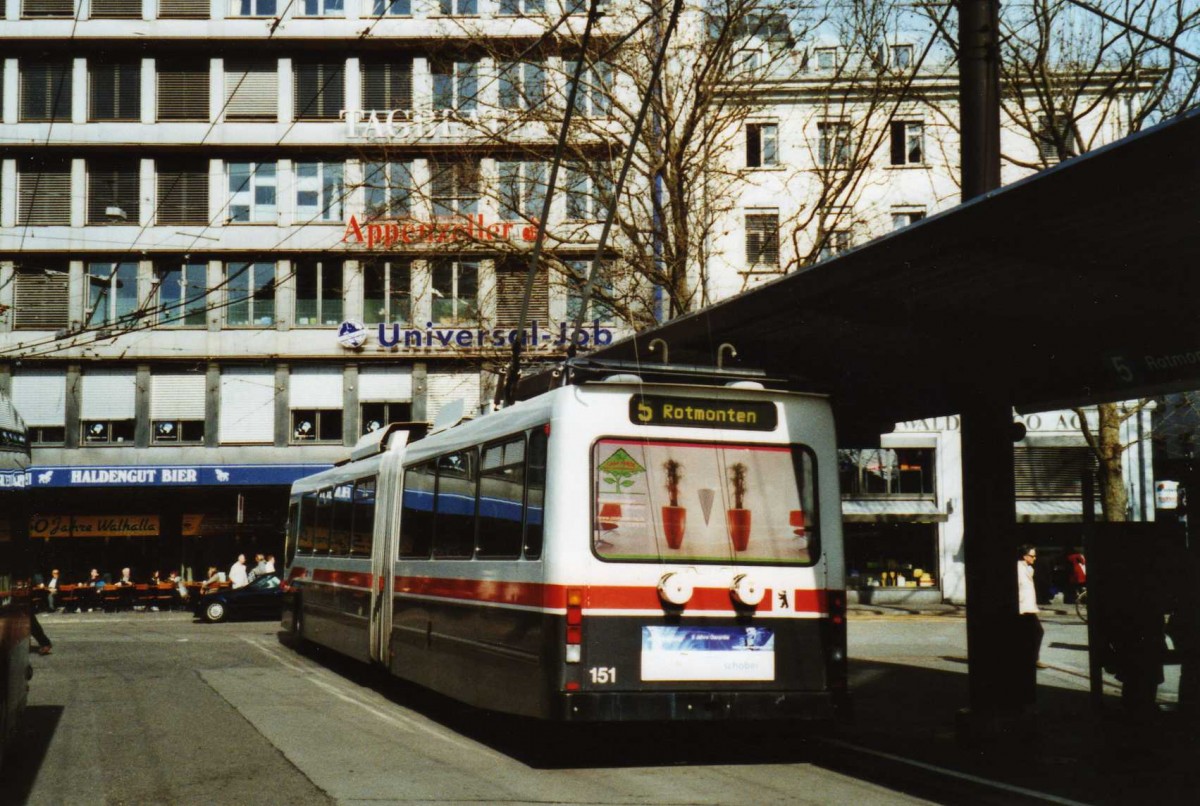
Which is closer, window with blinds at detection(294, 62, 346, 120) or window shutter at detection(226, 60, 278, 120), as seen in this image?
window with blinds at detection(294, 62, 346, 120)

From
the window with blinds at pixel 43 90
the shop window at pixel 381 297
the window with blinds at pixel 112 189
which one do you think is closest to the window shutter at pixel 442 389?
the shop window at pixel 381 297

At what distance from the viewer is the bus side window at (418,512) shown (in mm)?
12938

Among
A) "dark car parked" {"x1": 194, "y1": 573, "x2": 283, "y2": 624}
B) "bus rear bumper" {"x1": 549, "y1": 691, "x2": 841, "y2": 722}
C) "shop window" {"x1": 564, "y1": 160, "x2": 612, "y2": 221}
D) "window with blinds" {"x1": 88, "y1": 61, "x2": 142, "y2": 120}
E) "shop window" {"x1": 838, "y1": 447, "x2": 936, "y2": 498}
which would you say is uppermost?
"window with blinds" {"x1": 88, "y1": 61, "x2": 142, "y2": 120}

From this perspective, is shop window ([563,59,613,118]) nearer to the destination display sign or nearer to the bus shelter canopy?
the bus shelter canopy

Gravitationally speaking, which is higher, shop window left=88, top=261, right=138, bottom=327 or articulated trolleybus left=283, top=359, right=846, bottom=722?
shop window left=88, top=261, right=138, bottom=327

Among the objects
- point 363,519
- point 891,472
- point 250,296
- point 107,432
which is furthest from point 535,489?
point 107,432

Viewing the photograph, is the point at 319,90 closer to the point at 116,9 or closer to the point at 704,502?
the point at 116,9

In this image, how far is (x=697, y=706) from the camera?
945cm

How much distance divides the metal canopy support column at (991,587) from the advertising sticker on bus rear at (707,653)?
188cm

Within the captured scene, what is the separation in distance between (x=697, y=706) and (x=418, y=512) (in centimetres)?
477

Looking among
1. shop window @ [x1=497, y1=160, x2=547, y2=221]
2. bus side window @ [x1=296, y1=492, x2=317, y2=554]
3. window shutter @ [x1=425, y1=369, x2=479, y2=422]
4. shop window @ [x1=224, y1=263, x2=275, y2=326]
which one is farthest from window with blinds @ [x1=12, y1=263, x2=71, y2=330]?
bus side window @ [x1=296, y1=492, x2=317, y2=554]

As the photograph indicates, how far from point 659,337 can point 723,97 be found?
913 cm

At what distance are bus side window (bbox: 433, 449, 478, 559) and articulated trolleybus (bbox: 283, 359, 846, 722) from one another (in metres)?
0.46

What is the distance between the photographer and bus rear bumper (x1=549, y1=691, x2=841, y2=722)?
923 cm
